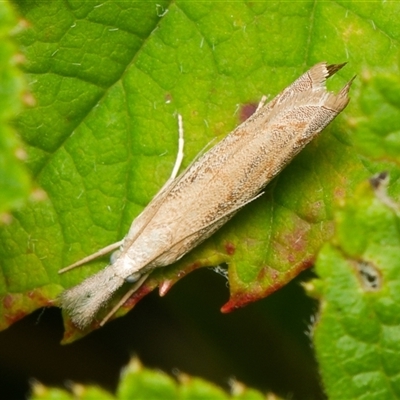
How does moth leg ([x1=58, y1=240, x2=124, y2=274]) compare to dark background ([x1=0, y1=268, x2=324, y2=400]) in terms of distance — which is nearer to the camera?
moth leg ([x1=58, y1=240, x2=124, y2=274])

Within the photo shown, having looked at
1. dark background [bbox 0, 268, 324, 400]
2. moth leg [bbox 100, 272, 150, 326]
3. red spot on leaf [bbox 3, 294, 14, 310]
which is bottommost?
dark background [bbox 0, 268, 324, 400]

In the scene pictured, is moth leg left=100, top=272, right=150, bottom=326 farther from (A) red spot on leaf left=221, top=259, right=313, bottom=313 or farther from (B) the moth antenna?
(B) the moth antenna

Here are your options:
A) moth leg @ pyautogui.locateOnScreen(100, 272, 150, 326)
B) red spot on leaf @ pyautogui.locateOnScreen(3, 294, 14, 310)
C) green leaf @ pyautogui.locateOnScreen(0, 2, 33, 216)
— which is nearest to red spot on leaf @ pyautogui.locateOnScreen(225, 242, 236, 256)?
moth leg @ pyautogui.locateOnScreen(100, 272, 150, 326)

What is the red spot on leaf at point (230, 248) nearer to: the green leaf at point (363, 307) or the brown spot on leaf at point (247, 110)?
the brown spot on leaf at point (247, 110)

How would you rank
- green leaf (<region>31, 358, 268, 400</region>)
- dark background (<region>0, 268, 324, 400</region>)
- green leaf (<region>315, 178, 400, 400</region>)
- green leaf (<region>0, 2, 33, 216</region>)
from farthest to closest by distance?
dark background (<region>0, 268, 324, 400</region>), green leaf (<region>315, 178, 400, 400</region>), green leaf (<region>0, 2, 33, 216</region>), green leaf (<region>31, 358, 268, 400</region>)

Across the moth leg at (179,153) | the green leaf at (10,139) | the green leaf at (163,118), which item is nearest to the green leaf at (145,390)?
the green leaf at (10,139)

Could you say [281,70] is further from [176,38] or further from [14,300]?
[14,300]
